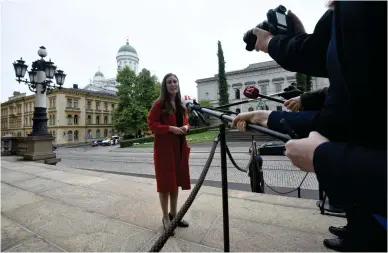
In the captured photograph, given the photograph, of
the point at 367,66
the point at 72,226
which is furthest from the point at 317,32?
the point at 72,226

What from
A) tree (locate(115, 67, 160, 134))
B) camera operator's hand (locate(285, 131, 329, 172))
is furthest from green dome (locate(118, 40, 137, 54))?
camera operator's hand (locate(285, 131, 329, 172))

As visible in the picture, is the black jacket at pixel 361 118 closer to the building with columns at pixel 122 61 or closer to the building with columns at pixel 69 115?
the building with columns at pixel 69 115

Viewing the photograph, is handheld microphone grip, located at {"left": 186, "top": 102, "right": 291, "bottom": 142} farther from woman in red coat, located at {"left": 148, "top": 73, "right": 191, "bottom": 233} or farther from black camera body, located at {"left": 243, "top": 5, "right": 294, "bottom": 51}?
woman in red coat, located at {"left": 148, "top": 73, "right": 191, "bottom": 233}

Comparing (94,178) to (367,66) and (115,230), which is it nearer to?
(115,230)

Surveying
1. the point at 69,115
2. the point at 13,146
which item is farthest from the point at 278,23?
the point at 69,115

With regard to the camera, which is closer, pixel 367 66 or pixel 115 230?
pixel 367 66

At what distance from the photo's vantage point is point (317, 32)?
1.01 m

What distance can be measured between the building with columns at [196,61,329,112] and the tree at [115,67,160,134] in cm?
1846

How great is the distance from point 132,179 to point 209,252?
3438 millimetres

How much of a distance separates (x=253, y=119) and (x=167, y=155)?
4.84ft

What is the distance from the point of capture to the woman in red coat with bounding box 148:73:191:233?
247 centimetres

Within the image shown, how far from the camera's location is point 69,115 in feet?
153

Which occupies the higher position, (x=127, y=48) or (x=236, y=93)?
(x=127, y=48)

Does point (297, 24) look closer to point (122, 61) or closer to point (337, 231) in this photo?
point (337, 231)
